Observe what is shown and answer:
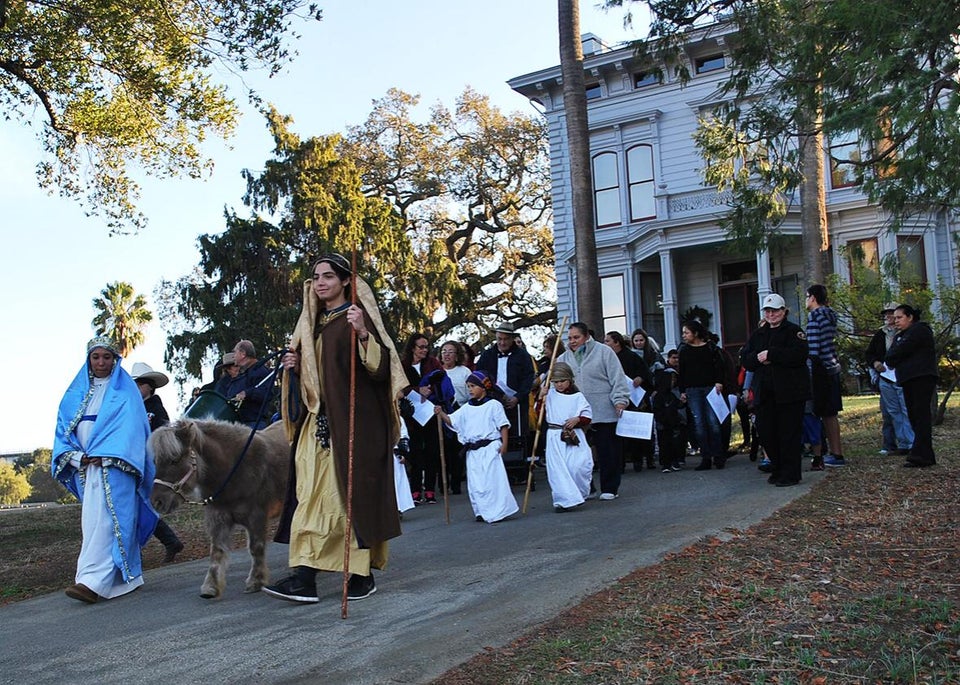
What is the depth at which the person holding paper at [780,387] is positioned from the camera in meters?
10.4

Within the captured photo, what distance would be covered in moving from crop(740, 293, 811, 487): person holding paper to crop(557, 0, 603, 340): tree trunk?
15.9 feet

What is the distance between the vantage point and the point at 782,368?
10445 mm

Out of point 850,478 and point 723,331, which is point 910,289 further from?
point 723,331

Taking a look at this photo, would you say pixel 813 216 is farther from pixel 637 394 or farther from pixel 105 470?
pixel 105 470

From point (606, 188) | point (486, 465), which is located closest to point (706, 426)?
point (486, 465)

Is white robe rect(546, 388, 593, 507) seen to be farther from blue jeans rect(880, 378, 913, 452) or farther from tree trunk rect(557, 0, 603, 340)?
tree trunk rect(557, 0, 603, 340)

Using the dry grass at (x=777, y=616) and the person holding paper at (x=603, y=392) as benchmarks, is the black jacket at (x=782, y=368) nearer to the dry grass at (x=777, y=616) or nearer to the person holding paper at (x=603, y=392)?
the person holding paper at (x=603, y=392)

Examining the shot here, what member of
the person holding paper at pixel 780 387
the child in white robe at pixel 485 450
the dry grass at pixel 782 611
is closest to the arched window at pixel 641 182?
the person holding paper at pixel 780 387

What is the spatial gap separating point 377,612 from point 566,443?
15.0ft

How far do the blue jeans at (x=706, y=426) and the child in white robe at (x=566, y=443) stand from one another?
2.92 m

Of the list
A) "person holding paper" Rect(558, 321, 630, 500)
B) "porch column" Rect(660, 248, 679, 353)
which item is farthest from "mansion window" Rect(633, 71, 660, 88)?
"person holding paper" Rect(558, 321, 630, 500)

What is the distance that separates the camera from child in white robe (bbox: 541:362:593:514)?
10234 millimetres

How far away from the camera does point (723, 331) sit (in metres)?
29.8

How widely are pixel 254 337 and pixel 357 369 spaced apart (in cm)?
2414
